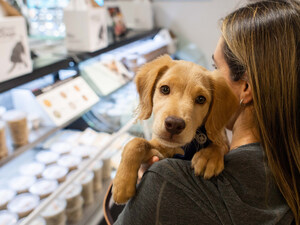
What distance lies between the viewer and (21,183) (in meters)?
1.64

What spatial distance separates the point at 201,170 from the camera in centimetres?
94

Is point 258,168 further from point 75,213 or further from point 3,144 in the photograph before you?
point 75,213

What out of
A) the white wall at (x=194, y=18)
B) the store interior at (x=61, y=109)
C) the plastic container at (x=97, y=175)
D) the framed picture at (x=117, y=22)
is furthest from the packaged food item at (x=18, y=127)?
the white wall at (x=194, y=18)

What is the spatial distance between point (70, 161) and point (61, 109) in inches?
14.6

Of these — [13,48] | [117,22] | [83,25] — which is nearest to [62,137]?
[83,25]

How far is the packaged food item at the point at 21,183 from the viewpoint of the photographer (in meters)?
1.59

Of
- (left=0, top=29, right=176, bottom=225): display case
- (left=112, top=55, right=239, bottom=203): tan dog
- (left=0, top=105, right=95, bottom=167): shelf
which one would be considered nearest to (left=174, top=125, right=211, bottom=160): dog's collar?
(left=112, top=55, right=239, bottom=203): tan dog

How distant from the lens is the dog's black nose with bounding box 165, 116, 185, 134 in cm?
92

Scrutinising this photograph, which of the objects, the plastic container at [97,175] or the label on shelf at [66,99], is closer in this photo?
the label on shelf at [66,99]

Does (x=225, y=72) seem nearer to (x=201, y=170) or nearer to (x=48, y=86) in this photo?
(x=201, y=170)

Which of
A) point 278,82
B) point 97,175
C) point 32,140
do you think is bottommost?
point 97,175

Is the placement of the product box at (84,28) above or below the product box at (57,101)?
above

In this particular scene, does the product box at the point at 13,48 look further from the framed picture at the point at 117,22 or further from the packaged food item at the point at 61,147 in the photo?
the framed picture at the point at 117,22

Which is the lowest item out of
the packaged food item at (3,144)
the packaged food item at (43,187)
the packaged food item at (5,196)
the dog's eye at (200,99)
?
the packaged food item at (43,187)
